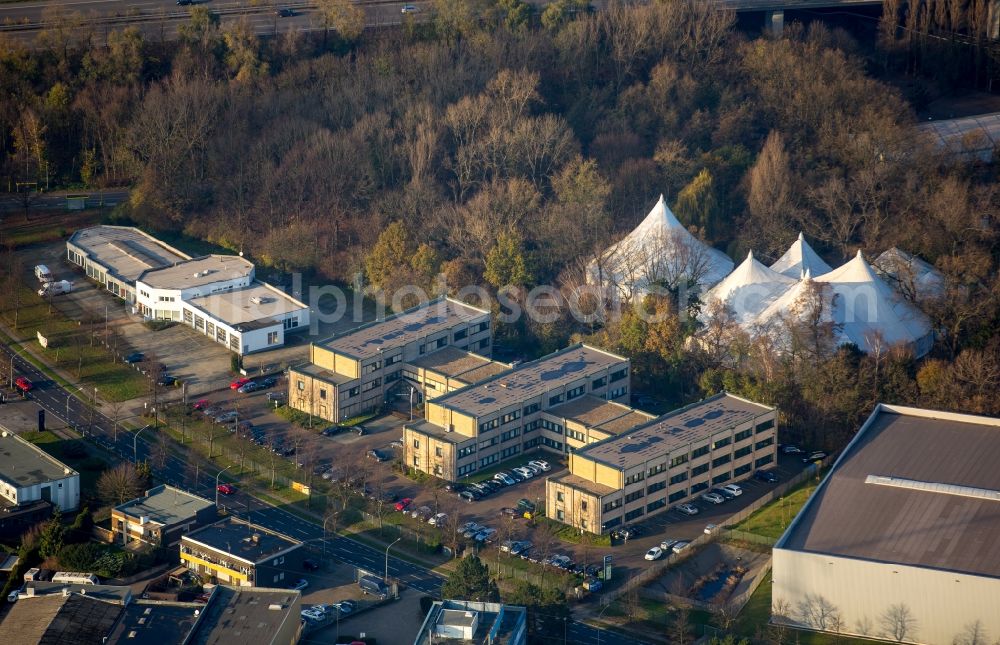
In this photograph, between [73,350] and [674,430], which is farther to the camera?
[73,350]

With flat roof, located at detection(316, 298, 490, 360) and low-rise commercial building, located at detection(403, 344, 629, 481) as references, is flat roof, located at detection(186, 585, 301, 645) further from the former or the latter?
flat roof, located at detection(316, 298, 490, 360)

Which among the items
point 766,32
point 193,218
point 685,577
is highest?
point 766,32

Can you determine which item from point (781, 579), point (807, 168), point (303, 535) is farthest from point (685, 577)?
point (807, 168)

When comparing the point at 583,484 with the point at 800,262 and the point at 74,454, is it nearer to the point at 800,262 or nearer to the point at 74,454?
the point at 74,454

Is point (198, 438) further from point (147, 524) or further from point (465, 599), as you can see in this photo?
point (465, 599)

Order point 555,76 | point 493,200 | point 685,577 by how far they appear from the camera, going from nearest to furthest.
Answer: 1. point 685,577
2. point 493,200
3. point 555,76

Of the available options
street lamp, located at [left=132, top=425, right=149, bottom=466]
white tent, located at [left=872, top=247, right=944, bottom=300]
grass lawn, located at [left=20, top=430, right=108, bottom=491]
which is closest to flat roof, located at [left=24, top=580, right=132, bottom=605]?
grass lawn, located at [left=20, top=430, right=108, bottom=491]

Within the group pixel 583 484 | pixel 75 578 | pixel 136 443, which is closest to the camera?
pixel 75 578

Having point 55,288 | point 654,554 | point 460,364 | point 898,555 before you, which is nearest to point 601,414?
point 460,364
